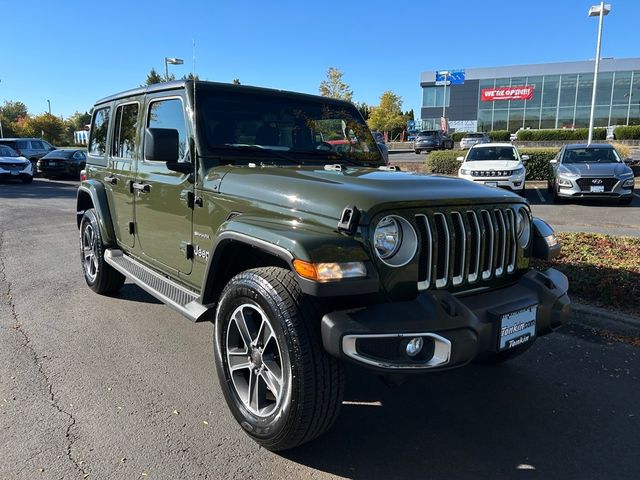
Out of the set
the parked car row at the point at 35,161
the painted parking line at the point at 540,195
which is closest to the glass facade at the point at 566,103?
the painted parking line at the point at 540,195

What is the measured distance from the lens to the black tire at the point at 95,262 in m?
5.25

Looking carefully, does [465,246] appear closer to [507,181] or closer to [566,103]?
[507,181]

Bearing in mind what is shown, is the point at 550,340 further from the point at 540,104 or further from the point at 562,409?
the point at 540,104

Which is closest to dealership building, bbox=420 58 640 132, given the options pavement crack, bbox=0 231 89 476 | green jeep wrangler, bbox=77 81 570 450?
green jeep wrangler, bbox=77 81 570 450

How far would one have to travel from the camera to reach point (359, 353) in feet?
7.59

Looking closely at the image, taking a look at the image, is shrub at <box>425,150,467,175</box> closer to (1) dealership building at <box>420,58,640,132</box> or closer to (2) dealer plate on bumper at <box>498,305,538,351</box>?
(2) dealer plate on bumper at <box>498,305,538,351</box>

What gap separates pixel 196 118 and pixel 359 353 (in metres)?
2.16

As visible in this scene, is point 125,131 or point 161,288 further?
point 125,131

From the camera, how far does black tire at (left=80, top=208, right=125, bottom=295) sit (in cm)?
525

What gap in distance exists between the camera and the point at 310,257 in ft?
7.75

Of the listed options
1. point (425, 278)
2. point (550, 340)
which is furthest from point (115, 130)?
point (550, 340)

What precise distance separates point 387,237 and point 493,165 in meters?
12.2

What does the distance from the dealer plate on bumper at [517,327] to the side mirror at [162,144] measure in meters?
2.29

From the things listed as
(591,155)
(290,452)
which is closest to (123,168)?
(290,452)
